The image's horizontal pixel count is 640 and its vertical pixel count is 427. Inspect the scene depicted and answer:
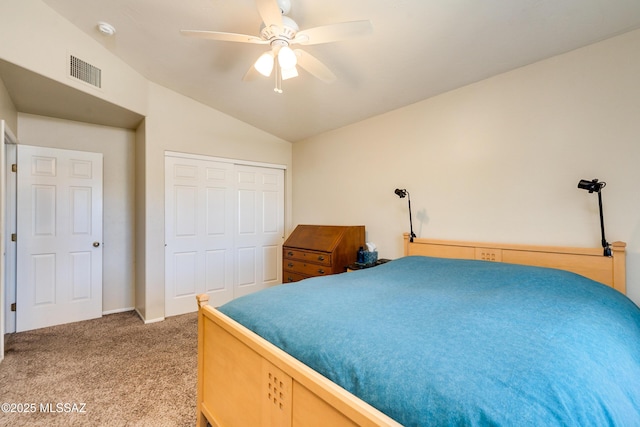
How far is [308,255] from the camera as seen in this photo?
3.33 metres

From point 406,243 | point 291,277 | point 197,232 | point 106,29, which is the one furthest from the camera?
point 197,232

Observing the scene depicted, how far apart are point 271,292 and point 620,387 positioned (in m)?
1.36

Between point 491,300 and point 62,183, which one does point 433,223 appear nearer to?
point 491,300

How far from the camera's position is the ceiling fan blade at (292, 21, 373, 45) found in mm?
1584

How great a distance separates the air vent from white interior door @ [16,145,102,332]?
3.51ft

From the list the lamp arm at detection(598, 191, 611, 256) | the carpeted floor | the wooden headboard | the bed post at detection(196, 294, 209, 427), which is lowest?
the carpeted floor

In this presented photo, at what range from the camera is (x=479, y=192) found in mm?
2537

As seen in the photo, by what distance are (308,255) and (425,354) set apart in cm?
252

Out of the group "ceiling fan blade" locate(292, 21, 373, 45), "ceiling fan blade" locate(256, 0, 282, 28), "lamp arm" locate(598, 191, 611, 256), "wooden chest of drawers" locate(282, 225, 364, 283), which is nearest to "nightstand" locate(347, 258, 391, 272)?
"wooden chest of drawers" locate(282, 225, 364, 283)

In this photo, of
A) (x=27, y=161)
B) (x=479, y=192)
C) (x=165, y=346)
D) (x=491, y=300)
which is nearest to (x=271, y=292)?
(x=491, y=300)

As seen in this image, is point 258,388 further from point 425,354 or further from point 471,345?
point 471,345

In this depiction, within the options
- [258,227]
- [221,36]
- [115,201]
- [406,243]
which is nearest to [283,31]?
[221,36]

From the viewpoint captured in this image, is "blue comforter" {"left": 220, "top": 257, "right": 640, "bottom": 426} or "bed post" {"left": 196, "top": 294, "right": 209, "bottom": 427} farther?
"bed post" {"left": 196, "top": 294, "right": 209, "bottom": 427}

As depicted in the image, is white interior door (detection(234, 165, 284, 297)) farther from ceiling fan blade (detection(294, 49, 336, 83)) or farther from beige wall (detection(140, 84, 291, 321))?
ceiling fan blade (detection(294, 49, 336, 83))
